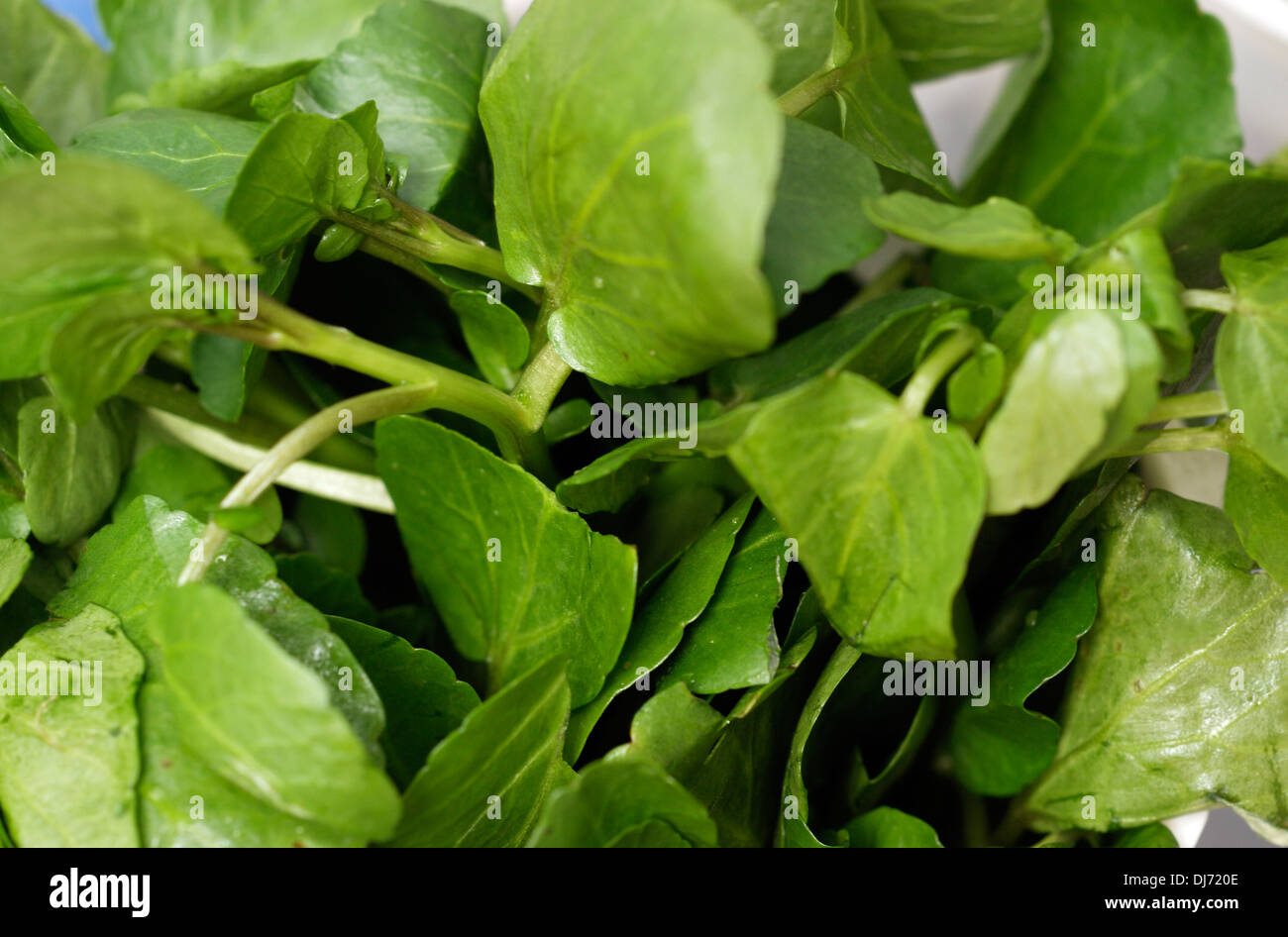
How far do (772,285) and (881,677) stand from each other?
0.49 ft

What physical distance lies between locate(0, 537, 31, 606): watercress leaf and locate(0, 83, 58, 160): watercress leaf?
114 millimetres

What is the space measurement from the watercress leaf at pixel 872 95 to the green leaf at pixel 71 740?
26cm

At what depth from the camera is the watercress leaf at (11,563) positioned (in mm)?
313

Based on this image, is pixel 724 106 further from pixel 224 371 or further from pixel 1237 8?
pixel 1237 8

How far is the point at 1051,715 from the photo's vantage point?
0.36 m

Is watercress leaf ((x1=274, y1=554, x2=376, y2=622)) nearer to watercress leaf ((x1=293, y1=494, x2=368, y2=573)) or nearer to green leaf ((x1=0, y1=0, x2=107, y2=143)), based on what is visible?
watercress leaf ((x1=293, y1=494, x2=368, y2=573))

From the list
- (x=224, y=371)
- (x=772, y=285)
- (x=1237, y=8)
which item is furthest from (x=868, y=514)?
(x=1237, y=8)

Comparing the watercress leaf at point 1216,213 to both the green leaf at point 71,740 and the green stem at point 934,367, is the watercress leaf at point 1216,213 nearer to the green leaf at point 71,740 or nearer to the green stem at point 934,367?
the green stem at point 934,367

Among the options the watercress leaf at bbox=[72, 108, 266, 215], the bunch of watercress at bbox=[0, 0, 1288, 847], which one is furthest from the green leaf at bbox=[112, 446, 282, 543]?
the watercress leaf at bbox=[72, 108, 266, 215]

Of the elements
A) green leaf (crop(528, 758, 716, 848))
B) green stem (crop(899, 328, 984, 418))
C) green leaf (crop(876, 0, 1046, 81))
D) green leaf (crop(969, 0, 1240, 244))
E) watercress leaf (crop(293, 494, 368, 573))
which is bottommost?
green leaf (crop(528, 758, 716, 848))

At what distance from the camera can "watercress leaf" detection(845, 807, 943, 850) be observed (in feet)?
1.00

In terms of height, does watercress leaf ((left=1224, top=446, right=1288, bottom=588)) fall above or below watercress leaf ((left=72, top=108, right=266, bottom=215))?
below

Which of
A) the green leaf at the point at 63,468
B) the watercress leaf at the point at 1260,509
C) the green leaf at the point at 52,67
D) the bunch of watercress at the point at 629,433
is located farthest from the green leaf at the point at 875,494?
the green leaf at the point at 52,67
